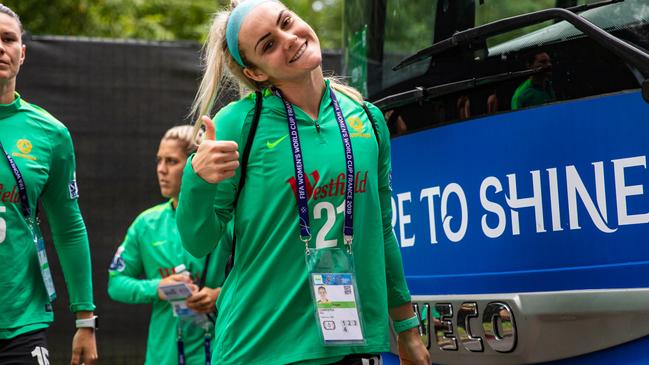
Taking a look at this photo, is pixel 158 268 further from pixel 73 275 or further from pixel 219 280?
pixel 73 275

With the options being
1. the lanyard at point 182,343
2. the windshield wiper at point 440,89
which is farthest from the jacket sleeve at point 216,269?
the windshield wiper at point 440,89

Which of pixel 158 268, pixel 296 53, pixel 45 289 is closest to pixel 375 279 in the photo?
pixel 296 53

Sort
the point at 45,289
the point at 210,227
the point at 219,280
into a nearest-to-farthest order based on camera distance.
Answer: the point at 210,227
the point at 45,289
the point at 219,280

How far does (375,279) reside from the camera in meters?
2.83

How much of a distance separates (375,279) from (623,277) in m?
0.65

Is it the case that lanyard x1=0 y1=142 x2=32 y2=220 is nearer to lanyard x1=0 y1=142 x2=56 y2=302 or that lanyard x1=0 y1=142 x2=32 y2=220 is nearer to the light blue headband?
lanyard x1=0 y1=142 x2=56 y2=302

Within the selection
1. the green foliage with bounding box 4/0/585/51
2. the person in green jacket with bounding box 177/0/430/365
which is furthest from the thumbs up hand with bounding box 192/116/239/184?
the green foliage with bounding box 4/0/585/51

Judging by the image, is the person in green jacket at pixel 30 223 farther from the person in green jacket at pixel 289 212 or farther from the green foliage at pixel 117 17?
the green foliage at pixel 117 17

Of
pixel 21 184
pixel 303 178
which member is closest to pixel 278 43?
pixel 303 178

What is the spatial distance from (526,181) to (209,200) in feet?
3.00

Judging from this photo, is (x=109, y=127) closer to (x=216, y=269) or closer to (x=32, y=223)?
(x=216, y=269)

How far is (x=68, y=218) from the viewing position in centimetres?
399

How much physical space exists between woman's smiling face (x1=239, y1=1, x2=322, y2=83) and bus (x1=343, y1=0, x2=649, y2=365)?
65 centimetres

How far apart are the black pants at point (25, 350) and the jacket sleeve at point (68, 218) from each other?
33 cm
